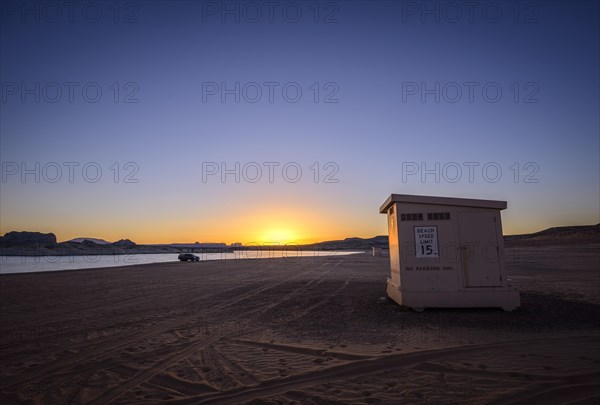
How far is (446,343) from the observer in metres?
8.30

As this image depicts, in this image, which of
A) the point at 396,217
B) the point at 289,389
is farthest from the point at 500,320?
the point at 289,389

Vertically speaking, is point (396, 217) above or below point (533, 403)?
above

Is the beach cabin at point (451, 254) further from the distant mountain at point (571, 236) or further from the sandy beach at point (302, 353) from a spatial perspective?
the distant mountain at point (571, 236)

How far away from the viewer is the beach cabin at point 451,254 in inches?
467

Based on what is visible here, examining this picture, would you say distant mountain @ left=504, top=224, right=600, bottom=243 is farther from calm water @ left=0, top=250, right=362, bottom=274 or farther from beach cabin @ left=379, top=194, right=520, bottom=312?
beach cabin @ left=379, top=194, right=520, bottom=312

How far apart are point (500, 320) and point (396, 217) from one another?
14.4ft

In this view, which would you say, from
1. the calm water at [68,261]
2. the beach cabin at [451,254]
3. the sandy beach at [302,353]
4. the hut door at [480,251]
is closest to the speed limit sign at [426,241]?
the beach cabin at [451,254]

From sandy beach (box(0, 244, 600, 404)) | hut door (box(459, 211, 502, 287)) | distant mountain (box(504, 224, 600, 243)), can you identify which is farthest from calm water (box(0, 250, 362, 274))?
distant mountain (box(504, 224, 600, 243))

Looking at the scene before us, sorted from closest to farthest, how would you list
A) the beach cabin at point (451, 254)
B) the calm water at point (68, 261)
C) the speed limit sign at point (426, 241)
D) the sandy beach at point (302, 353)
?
the sandy beach at point (302, 353)
the beach cabin at point (451, 254)
the speed limit sign at point (426, 241)
the calm water at point (68, 261)

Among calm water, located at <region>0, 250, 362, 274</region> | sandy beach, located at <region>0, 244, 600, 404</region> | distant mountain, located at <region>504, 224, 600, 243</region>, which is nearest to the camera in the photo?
sandy beach, located at <region>0, 244, 600, 404</region>

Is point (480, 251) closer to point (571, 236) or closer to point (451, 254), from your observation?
point (451, 254)

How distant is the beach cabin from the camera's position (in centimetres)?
1185

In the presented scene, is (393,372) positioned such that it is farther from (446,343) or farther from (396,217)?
(396,217)

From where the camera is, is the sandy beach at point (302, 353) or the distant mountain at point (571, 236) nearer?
the sandy beach at point (302, 353)
